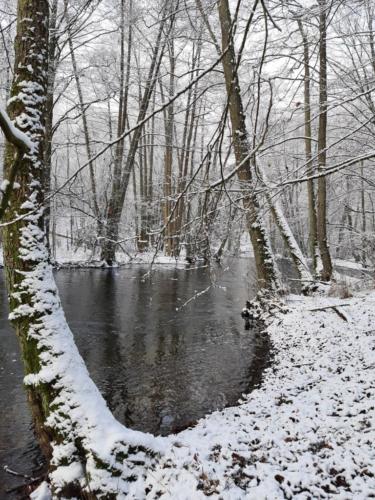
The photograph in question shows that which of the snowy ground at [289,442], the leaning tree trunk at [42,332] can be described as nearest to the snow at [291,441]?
the snowy ground at [289,442]

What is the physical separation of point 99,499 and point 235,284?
12634 mm

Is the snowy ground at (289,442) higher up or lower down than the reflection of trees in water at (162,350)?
higher up

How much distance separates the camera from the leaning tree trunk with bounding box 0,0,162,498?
2.80 m

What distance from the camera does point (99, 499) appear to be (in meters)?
2.58

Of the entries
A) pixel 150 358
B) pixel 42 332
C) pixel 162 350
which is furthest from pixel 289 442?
pixel 162 350

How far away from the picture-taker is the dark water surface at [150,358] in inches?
185

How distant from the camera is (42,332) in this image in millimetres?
3113

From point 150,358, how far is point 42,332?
4.03 metres

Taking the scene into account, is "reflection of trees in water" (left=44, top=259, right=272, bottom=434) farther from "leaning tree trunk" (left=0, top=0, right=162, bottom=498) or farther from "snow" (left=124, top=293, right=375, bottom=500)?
"leaning tree trunk" (left=0, top=0, right=162, bottom=498)

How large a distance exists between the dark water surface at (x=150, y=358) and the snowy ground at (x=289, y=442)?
68 cm

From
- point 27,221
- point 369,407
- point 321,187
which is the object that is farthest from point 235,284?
point 27,221

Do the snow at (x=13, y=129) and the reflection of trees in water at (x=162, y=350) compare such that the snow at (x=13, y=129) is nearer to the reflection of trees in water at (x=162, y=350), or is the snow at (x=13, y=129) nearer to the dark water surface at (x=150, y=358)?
the reflection of trees in water at (x=162, y=350)

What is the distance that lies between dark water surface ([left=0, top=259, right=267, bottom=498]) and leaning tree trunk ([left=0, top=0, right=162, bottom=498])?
89cm

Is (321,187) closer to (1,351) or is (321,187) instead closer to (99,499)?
(1,351)
